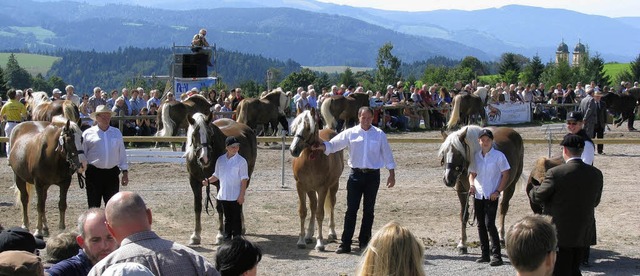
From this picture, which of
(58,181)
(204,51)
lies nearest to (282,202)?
(58,181)

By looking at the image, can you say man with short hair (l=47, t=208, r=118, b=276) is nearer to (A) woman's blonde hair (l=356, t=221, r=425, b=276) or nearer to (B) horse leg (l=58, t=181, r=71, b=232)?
(A) woman's blonde hair (l=356, t=221, r=425, b=276)

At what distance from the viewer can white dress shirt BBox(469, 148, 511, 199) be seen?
10.4 meters

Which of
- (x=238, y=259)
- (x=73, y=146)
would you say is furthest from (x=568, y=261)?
(x=73, y=146)

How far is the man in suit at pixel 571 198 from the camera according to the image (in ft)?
27.5

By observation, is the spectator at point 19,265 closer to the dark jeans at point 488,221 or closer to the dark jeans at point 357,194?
the dark jeans at point 488,221

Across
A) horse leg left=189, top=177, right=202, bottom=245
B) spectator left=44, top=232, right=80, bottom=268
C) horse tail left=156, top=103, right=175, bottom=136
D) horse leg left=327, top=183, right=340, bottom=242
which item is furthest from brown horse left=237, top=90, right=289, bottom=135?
spectator left=44, top=232, right=80, bottom=268

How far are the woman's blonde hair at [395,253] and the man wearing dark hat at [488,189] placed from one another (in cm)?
596

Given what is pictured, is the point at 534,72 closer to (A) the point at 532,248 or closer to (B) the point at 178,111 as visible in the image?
(B) the point at 178,111

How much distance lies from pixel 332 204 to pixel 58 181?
395cm

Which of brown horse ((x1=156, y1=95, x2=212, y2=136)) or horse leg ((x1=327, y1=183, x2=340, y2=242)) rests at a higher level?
brown horse ((x1=156, y1=95, x2=212, y2=136))

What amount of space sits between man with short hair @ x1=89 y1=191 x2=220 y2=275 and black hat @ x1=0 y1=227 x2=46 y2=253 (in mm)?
817

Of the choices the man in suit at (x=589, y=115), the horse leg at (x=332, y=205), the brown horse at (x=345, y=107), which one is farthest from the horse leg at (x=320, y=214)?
the brown horse at (x=345, y=107)

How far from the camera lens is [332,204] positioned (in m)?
12.3

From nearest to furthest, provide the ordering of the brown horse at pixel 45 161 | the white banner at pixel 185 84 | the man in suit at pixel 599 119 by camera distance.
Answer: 1. the brown horse at pixel 45 161
2. the man in suit at pixel 599 119
3. the white banner at pixel 185 84
